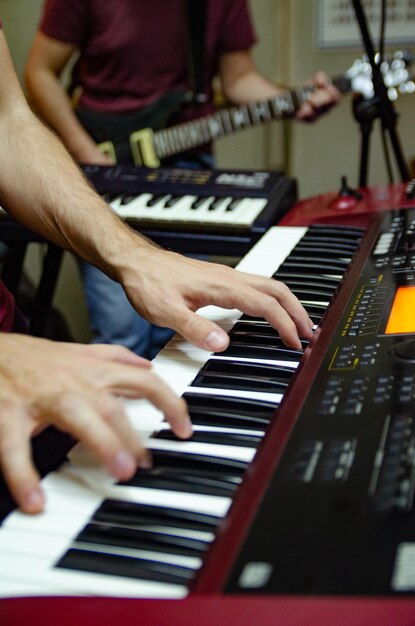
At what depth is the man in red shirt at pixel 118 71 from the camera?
7.40 ft

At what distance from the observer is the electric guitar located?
2.40m

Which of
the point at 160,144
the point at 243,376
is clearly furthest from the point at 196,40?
the point at 243,376

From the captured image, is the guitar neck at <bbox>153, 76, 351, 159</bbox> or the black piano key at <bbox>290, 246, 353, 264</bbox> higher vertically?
the black piano key at <bbox>290, 246, 353, 264</bbox>

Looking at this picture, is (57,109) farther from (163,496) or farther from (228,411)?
(163,496)

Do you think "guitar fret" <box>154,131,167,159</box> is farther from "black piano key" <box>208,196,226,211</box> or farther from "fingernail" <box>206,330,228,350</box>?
"fingernail" <box>206,330,228,350</box>

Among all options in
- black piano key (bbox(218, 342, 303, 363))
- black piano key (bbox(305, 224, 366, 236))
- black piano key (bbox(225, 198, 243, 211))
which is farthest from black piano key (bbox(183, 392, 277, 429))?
black piano key (bbox(225, 198, 243, 211))

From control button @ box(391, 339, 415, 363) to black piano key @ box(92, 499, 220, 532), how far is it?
30 cm

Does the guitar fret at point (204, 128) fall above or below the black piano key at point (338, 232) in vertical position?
below

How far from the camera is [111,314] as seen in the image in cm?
221

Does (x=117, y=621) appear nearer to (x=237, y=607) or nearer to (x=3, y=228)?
(x=237, y=607)

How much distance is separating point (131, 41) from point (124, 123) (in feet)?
0.85

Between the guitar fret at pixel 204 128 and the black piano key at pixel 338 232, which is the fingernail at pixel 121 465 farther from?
the guitar fret at pixel 204 128

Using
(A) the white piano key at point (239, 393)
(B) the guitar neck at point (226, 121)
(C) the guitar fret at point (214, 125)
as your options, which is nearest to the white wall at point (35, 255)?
Result: (B) the guitar neck at point (226, 121)

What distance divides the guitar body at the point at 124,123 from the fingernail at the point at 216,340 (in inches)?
68.5
